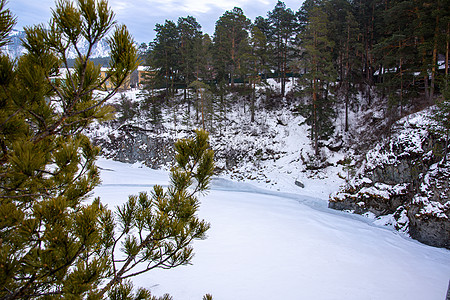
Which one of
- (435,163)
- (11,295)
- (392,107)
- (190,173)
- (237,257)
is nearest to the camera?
(11,295)

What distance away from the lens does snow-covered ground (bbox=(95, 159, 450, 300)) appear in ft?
12.5

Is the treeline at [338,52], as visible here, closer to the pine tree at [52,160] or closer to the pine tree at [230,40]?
the pine tree at [230,40]

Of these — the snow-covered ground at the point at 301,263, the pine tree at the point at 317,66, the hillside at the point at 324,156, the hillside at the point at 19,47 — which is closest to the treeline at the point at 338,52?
the pine tree at the point at 317,66

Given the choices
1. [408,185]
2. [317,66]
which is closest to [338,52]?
[317,66]

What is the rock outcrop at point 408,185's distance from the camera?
22.0 feet

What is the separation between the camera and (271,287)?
3865mm

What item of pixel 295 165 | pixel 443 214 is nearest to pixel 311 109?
pixel 295 165

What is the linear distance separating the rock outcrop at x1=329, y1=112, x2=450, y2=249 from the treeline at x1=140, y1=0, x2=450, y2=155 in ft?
8.71

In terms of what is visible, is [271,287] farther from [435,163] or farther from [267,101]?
[267,101]

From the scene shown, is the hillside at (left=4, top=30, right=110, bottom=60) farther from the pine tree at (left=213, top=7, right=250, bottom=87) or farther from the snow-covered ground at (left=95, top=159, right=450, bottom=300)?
the pine tree at (left=213, top=7, right=250, bottom=87)

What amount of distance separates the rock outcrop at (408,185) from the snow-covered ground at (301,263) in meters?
0.78

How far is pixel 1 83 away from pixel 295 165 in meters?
16.1

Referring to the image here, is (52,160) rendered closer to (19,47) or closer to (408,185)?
(19,47)

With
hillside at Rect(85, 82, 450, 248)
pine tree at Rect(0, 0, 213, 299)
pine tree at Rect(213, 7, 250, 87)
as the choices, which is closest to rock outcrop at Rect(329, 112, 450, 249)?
hillside at Rect(85, 82, 450, 248)
